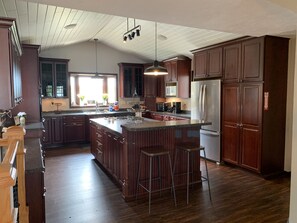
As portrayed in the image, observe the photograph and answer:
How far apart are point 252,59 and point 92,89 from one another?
503cm

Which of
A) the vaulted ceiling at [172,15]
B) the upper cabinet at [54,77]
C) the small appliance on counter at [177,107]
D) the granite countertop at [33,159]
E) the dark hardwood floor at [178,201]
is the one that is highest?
the vaulted ceiling at [172,15]

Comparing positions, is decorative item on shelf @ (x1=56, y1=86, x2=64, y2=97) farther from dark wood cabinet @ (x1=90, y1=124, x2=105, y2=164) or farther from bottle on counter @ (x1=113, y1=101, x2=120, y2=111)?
dark wood cabinet @ (x1=90, y1=124, x2=105, y2=164)

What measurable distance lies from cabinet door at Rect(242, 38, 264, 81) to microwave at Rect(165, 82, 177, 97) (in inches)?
105

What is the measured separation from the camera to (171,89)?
6.81m

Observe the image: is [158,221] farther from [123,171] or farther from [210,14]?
[210,14]

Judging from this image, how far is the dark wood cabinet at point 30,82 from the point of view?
4.40 m

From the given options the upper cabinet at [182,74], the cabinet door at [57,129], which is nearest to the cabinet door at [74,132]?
the cabinet door at [57,129]

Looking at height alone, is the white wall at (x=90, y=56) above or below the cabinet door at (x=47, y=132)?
above

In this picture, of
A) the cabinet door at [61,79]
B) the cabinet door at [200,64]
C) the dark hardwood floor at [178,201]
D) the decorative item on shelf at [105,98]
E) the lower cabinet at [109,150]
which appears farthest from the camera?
the decorative item on shelf at [105,98]

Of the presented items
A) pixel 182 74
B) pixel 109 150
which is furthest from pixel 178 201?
pixel 182 74

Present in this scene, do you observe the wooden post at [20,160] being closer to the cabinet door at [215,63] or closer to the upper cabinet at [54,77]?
the cabinet door at [215,63]

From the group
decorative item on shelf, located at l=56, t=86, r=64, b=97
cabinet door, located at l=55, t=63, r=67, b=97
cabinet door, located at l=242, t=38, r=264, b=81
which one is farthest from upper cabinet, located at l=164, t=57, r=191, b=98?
decorative item on shelf, located at l=56, t=86, r=64, b=97

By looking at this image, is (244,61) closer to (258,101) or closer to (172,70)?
(258,101)

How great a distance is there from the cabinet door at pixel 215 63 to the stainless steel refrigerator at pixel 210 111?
201 millimetres
